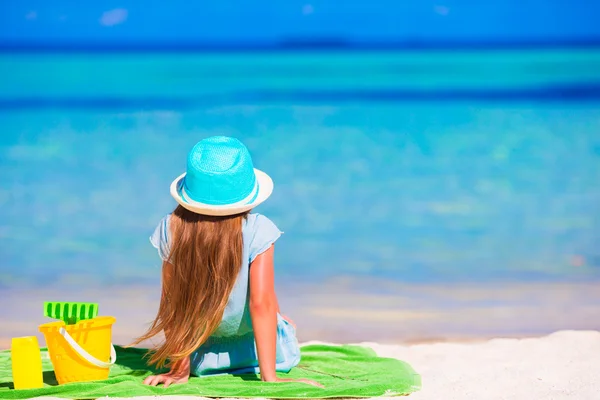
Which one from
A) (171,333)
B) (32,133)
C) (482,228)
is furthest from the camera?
(32,133)

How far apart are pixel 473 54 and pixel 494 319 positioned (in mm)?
3481

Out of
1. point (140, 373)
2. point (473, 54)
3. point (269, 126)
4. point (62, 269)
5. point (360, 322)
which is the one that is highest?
point (473, 54)

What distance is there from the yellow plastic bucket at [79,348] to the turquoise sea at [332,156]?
1.98 m

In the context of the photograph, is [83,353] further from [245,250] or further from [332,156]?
[332,156]

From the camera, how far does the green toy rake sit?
278cm

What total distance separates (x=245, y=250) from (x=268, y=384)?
45 centimetres

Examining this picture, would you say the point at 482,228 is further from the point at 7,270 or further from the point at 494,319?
the point at 7,270

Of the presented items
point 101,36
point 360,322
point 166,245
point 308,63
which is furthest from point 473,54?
point 166,245

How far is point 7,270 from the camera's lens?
500 cm

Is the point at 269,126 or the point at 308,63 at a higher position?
the point at 308,63

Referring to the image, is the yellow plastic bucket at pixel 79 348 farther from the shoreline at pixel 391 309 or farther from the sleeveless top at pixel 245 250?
the shoreline at pixel 391 309

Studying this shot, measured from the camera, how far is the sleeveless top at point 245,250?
2.82 m

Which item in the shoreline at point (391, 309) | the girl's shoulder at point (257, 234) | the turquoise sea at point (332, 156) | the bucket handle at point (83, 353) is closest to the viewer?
the bucket handle at point (83, 353)

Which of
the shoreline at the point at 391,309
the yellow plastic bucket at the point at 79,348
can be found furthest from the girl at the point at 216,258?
the shoreline at the point at 391,309
